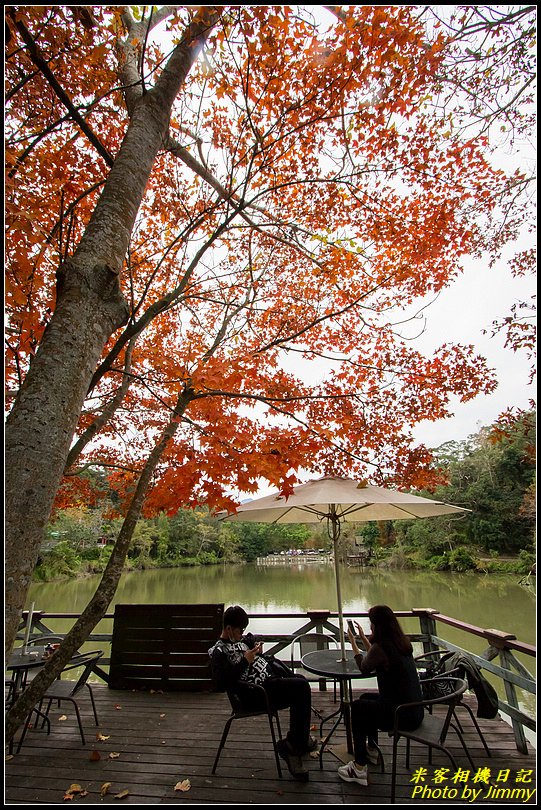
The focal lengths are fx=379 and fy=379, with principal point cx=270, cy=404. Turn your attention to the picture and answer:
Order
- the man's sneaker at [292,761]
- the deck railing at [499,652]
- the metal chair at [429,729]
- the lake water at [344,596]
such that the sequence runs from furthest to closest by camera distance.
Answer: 1. the lake water at [344,596]
2. the deck railing at [499,652]
3. the man's sneaker at [292,761]
4. the metal chair at [429,729]

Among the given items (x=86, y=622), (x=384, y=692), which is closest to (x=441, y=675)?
(x=384, y=692)

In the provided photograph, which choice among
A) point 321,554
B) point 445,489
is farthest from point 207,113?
point 321,554

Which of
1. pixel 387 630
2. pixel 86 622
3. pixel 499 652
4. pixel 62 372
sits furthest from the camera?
pixel 499 652

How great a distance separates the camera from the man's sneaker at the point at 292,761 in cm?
251

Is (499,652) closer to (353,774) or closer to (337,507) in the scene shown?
(353,774)

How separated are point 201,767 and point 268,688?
0.72 metres

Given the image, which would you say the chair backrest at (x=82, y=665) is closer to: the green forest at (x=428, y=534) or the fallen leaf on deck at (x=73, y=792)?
the fallen leaf on deck at (x=73, y=792)

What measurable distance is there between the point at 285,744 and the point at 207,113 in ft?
19.9

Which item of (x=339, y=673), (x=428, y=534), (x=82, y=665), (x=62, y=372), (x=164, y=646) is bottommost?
(x=428, y=534)

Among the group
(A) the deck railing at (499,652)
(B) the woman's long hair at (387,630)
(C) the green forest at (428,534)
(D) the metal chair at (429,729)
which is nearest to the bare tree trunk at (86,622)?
(B) the woman's long hair at (387,630)

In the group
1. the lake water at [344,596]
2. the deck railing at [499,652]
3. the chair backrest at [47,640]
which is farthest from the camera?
the lake water at [344,596]

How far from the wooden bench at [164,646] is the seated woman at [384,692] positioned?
7.50 ft

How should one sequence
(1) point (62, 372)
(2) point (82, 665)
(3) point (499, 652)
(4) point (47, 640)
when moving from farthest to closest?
(4) point (47, 640) < (2) point (82, 665) < (3) point (499, 652) < (1) point (62, 372)

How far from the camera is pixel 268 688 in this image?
2783mm
